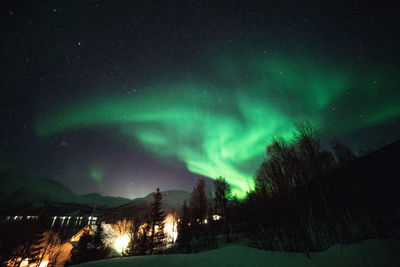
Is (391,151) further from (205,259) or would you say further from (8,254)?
(8,254)

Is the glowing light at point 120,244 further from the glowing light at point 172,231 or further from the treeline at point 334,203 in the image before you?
the treeline at point 334,203

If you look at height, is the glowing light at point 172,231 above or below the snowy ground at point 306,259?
below

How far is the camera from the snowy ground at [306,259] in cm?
675

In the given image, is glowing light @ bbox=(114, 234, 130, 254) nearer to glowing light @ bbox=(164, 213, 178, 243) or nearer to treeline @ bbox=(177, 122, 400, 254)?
glowing light @ bbox=(164, 213, 178, 243)

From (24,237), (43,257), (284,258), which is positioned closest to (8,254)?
(24,237)

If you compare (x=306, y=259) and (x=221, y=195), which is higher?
(x=221, y=195)

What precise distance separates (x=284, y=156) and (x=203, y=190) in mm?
23658

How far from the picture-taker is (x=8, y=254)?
79.1 ft

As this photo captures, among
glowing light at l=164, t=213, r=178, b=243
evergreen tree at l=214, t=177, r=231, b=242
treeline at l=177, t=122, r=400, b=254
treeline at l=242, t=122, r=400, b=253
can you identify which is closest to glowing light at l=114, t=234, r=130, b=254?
glowing light at l=164, t=213, r=178, b=243

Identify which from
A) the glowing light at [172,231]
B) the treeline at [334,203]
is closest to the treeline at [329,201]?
the treeline at [334,203]

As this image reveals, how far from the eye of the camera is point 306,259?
768cm

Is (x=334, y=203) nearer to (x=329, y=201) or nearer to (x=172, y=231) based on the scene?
(x=329, y=201)

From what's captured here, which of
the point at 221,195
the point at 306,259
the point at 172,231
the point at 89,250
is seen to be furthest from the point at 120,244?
the point at 306,259

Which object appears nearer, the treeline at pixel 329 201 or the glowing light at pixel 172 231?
the treeline at pixel 329 201
